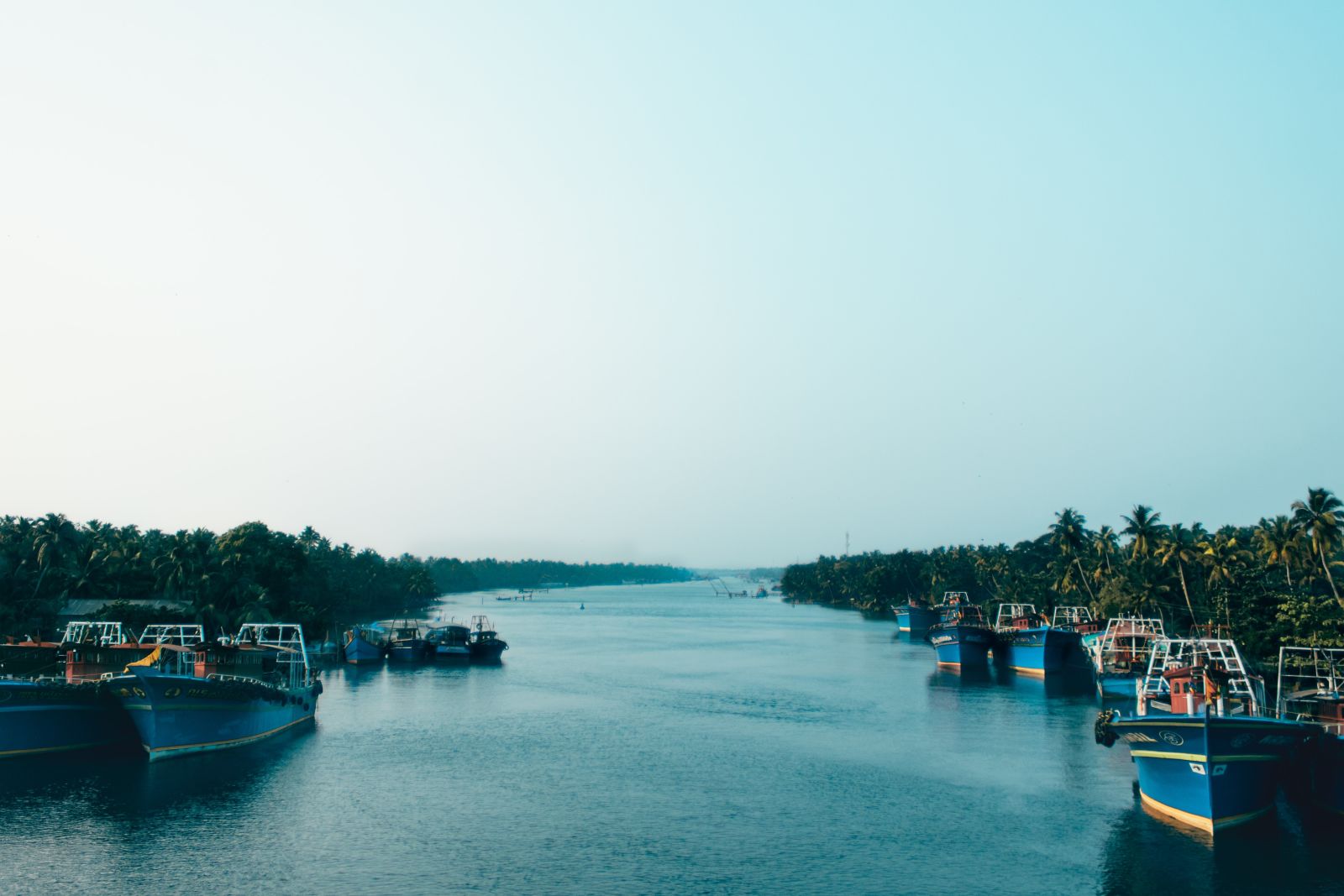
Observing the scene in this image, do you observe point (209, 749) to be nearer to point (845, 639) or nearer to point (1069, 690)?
point (1069, 690)

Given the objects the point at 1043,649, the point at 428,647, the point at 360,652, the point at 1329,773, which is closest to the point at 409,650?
the point at 428,647

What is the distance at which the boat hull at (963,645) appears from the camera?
117625 millimetres

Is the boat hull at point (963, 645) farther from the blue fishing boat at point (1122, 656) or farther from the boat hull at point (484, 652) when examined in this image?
the boat hull at point (484, 652)

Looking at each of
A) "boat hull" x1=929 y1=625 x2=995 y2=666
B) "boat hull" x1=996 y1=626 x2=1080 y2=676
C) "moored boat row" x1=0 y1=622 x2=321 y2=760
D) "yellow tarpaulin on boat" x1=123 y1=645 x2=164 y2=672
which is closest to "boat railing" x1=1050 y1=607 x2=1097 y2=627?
"boat hull" x1=996 y1=626 x2=1080 y2=676

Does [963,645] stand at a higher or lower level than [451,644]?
higher

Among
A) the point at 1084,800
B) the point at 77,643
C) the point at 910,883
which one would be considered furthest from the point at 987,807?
the point at 77,643

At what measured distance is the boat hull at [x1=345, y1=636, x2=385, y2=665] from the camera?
414 ft

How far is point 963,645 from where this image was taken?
117625 millimetres

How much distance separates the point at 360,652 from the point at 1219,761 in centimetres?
10618

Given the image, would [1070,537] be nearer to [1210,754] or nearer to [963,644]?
[963,644]

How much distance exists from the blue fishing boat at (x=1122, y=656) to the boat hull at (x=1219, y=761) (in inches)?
1409

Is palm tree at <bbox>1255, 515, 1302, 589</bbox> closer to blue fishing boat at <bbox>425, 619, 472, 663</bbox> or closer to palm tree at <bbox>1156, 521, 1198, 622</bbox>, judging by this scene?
palm tree at <bbox>1156, 521, 1198, 622</bbox>

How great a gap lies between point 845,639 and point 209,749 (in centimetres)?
12506

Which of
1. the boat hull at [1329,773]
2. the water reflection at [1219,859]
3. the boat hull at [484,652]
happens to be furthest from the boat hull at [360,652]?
the boat hull at [1329,773]
